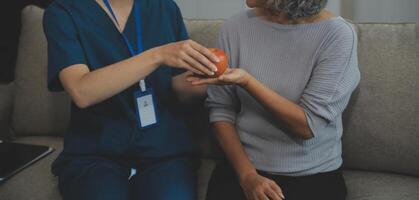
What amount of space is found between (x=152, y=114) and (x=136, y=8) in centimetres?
31

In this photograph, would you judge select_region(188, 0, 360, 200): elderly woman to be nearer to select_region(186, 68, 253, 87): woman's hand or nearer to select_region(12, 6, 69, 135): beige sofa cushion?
select_region(186, 68, 253, 87): woman's hand

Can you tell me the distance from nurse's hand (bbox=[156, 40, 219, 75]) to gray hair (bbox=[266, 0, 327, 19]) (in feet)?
0.83

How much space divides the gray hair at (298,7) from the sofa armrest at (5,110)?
1160mm

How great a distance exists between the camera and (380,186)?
129cm

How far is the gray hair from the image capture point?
1122mm

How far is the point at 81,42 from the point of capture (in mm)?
1190

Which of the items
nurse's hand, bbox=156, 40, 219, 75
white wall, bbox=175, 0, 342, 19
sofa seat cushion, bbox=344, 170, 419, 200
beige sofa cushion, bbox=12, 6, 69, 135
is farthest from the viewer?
white wall, bbox=175, 0, 342, 19

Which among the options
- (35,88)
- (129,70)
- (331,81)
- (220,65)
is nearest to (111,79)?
(129,70)

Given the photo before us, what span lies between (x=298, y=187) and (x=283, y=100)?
241mm

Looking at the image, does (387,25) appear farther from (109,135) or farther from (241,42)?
(109,135)

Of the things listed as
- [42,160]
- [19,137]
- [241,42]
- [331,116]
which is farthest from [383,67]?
[19,137]

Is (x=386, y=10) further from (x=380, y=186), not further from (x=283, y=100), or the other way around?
(x=283, y=100)

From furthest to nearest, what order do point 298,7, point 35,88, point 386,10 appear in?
point 386,10
point 35,88
point 298,7

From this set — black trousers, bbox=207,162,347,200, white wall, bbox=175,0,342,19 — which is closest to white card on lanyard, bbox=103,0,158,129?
black trousers, bbox=207,162,347,200
